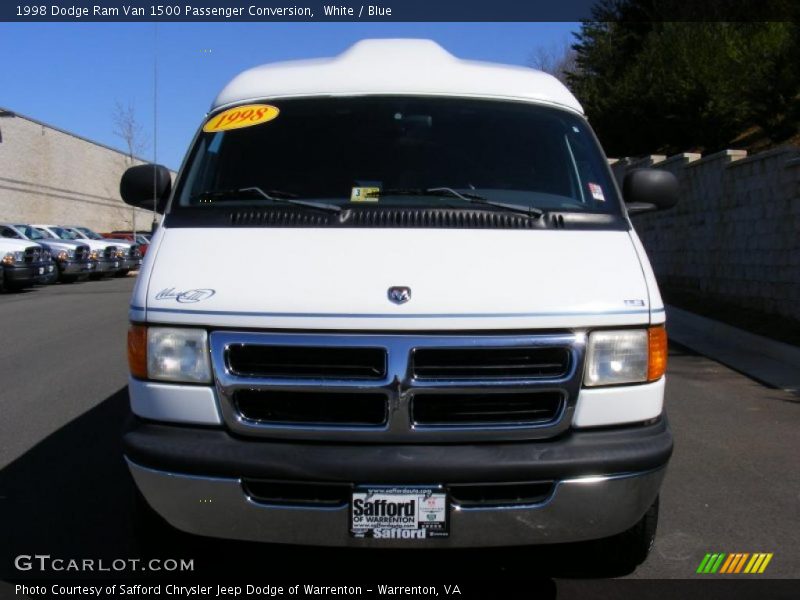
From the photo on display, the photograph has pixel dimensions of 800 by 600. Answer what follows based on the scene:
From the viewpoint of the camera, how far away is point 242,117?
4645 millimetres

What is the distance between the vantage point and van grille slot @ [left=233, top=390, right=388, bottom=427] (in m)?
3.23

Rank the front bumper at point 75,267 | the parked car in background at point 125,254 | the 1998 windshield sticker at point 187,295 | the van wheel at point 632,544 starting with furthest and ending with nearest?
1. the parked car in background at point 125,254
2. the front bumper at point 75,267
3. the van wheel at point 632,544
4. the 1998 windshield sticker at point 187,295

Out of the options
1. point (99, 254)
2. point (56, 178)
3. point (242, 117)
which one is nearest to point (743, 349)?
point (242, 117)

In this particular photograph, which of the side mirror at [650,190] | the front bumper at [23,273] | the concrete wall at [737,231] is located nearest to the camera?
the side mirror at [650,190]

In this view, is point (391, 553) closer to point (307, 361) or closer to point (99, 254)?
point (307, 361)

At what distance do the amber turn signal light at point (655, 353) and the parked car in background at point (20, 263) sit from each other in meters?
19.1

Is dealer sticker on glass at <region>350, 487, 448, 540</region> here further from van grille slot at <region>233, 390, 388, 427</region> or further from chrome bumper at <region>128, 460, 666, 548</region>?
van grille slot at <region>233, 390, 388, 427</region>

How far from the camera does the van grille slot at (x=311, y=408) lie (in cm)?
323

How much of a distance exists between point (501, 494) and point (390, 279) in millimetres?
899

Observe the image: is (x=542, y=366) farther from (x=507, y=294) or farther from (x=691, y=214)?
(x=691, y=214)

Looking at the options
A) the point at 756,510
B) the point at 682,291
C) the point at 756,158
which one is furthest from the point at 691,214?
the point at 756,510

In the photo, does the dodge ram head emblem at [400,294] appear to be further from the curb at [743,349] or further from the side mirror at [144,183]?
the curb at [743,349]

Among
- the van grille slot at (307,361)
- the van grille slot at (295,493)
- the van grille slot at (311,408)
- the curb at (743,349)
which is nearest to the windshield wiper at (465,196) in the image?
the van grille slot at (307,361)

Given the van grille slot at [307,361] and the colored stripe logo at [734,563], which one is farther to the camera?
the colored stripe logo at [734,563]
